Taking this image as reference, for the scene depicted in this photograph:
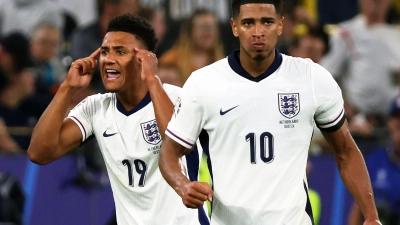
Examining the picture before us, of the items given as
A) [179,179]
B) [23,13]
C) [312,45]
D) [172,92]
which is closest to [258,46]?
[179,179]

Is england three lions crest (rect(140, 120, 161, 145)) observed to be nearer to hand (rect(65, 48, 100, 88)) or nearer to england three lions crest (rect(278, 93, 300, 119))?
hand (rect(65, 48, 100, 88))

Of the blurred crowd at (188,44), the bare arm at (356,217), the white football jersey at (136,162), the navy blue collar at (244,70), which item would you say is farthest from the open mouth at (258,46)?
the blurred crowd at (188,44)

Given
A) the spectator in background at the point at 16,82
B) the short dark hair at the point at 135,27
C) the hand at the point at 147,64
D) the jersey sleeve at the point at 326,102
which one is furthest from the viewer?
the spectator in background at the point at 16,82

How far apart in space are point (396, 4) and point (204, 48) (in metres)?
2.88

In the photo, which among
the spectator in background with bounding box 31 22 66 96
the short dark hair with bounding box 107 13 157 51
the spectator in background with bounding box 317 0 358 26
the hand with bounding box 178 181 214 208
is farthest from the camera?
the spectator in background with bounding box 317 0 358 26

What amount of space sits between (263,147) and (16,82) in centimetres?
543

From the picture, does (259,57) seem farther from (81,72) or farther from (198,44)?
(198,44)

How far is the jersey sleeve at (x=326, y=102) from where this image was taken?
16.5 ft

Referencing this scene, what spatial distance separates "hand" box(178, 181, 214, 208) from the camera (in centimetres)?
452

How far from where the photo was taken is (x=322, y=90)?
5.03m

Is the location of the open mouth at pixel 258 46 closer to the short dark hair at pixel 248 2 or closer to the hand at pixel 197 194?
the short dark hair at pixel 248 2

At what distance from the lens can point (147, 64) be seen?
18.9 ft

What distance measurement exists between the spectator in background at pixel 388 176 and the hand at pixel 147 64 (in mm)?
3661

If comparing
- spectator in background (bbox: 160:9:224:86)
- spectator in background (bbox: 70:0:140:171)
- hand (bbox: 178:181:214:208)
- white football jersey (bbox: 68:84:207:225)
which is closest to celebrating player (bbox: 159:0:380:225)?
hand (bbox: 178:181:214:208)
